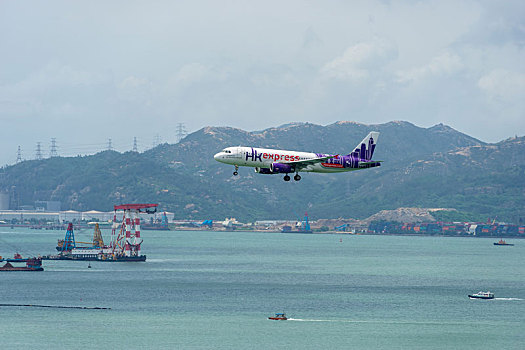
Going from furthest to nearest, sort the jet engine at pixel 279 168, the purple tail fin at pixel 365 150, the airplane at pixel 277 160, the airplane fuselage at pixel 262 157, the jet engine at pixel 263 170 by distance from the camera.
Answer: the purple tail fin at pixel 365 150 → the jet engine at pixel 263 170 → the airplane fuselage at pixel 262 157 → the airplane at pixel 277 160 → the jet engine at pixel 279 168

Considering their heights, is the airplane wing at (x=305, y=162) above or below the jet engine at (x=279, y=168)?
above

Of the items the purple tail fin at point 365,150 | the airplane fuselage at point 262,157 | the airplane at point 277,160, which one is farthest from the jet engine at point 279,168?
the purple tail fin at point 365,150

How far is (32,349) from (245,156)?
88.6 metres

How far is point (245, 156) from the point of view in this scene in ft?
466

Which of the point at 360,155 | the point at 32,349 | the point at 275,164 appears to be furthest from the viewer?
the point at 32,349

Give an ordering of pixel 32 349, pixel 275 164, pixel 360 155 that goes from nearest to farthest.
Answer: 1. pixel 275 164
2. pixel 360 155
3. pixel 32 349

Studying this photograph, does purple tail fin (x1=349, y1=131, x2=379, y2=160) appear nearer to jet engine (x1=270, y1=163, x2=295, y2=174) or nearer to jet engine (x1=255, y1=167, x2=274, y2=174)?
jet engine (x1=270, y1=163, x2=295, y2=174)

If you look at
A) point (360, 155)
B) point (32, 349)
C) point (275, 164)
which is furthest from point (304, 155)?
point (32, 349)

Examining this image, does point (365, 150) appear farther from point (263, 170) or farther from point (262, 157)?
point (262, 157)

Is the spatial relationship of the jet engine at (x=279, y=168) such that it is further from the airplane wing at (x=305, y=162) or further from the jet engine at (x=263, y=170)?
the airplane wing at (x=305, y=162)

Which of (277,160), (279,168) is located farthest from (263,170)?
(279,168)

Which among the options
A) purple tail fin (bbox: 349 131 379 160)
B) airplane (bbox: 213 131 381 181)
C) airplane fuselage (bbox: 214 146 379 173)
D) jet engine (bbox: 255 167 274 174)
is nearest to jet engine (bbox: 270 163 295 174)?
airplane (bbox: 213 131 381 181)

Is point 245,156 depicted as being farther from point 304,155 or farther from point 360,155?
point 360,155

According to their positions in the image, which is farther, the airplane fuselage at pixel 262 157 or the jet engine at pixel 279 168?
the airplane fuselage at pixel 262 157
